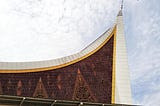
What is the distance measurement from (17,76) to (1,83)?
35.7 inches

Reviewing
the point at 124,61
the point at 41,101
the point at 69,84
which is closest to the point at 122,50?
the point at 124,61

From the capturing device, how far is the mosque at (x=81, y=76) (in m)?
14.2

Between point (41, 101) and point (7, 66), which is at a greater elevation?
point (7, 66)

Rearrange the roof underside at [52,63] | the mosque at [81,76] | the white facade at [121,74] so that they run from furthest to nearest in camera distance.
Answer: the white facade at [121,74]
the roof underside at [52,63]
the mosque at [81,76]

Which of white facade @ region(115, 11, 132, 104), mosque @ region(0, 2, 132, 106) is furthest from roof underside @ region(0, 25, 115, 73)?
white facade @ region(115, 11, 132, 104)

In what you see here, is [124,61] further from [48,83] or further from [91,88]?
[48,83]

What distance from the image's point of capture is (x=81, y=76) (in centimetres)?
1591

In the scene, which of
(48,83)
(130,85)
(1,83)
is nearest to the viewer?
(1,83)

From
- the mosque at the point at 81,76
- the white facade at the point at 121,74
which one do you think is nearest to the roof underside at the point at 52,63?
the mosque at the point at 81,76

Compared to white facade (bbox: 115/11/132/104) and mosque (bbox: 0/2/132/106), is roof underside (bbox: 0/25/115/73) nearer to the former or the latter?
mosque (bbox: 0/2/132/106)

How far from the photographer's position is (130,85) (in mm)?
17797

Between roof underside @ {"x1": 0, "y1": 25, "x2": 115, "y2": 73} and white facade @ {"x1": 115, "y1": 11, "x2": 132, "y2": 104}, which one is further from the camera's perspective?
white facade @ {"x1": 115, "y1": 11, "x2": 132, "y2": 104}

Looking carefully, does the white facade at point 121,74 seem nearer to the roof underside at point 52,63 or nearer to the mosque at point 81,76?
the mosque at point 81,76

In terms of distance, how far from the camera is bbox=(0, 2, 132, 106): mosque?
46.5ft
